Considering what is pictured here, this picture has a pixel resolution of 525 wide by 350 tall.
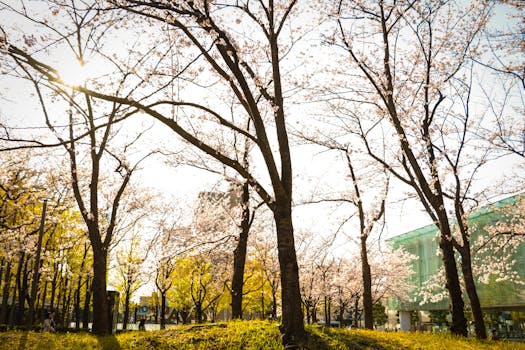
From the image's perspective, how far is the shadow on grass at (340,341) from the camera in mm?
6489

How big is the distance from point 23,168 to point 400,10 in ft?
65.3

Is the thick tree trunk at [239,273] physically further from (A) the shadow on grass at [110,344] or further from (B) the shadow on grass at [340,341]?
(A) the shadow on grass at [110,344]

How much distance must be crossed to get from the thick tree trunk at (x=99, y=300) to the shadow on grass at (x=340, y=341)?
6.99 m

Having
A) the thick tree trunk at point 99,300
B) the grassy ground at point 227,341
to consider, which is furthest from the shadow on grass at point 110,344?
the thick tree trunk at point 99,300

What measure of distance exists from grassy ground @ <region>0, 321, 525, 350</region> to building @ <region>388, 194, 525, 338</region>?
13.6m

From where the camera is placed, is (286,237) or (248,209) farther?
(248,209)

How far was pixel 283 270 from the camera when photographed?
6.81 metres

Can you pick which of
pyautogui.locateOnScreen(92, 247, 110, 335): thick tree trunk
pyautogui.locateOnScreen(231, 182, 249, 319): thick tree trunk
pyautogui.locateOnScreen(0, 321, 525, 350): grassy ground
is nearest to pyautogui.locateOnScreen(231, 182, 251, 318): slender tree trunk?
pyautogui.locateOnScreen(231, 182, 249, 319): thick tree trunk

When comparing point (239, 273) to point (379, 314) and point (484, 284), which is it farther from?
point (379, 314)

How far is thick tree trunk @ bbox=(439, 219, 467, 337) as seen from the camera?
34.1 ft

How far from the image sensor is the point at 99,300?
10914 millimetres

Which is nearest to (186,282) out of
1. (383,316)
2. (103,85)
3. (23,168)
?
(23,168)

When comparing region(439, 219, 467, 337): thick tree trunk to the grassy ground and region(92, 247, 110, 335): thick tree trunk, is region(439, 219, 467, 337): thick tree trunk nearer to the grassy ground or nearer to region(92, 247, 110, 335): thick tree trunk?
the grassy ground

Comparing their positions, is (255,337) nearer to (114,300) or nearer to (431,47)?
(114,300)
